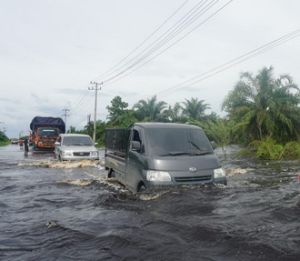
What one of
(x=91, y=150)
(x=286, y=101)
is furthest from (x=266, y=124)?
(x=91, y=150)

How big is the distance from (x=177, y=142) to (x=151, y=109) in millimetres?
40459

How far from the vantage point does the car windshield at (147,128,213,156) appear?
966cm

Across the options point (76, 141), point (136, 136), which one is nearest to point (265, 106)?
point (76, 141)

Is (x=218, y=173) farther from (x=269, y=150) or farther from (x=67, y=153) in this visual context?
(x=269, y=150)

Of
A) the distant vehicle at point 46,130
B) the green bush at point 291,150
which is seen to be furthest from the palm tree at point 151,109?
the green bush at point 291,150

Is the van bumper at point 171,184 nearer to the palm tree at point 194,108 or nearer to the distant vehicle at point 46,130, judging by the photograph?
the distant vehicle at point 46,130

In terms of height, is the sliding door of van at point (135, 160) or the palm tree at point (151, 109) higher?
the palm tree at point (151, 109)

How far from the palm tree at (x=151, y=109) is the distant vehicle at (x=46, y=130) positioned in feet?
46.0

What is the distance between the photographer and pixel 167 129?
33.6 ft

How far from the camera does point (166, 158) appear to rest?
925cm

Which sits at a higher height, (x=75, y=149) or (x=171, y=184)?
(x=75, y=149)

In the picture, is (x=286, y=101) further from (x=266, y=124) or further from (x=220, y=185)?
(x=220, y=185)

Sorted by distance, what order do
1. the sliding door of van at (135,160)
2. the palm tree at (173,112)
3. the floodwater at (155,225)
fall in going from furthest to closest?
the palm tree at (173,112) < the sliding door of van at (135,160) < the floodwater at (155,225)

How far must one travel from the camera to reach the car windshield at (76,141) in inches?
896
